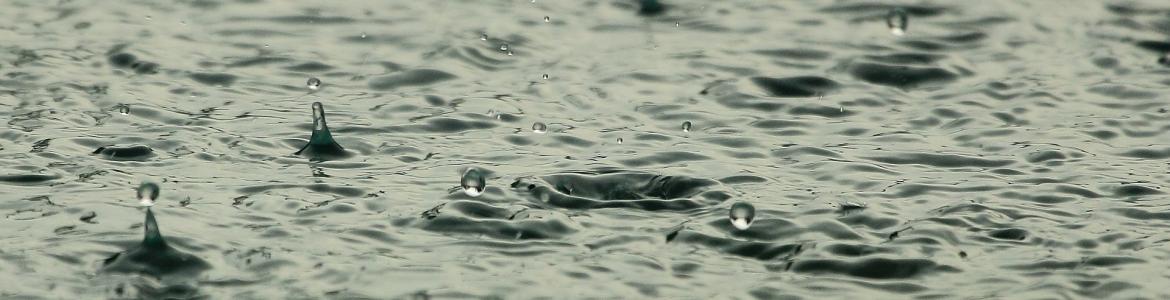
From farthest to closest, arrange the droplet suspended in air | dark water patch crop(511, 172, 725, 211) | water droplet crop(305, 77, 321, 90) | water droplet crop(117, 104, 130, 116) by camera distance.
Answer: the droplet suspended in air < water droplet crop(305, 77, 321, 90) < water droplet crop(117, 104, 130, 116) < dark water patch crop(511, 172, 725, 211)

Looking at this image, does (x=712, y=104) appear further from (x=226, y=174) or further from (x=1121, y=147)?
(x=226, y=174)

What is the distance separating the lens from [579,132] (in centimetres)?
793

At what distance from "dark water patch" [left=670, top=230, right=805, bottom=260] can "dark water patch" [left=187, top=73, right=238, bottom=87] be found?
11.0 ft

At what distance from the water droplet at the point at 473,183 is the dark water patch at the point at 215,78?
2.24 m

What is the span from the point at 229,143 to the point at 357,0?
3.26 metres

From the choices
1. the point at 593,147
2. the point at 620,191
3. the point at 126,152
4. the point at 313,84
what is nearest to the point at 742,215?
the point at 620,191

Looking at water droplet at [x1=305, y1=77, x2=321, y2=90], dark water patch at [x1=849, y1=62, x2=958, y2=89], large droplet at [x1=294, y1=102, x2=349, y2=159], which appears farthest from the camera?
dark water patch at [x1=849, y1=62, x2=958, y2=89]

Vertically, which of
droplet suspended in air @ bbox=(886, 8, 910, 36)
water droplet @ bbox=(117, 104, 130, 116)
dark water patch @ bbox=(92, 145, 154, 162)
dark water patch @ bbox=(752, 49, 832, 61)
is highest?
droplet suspended in air @ bbox=(886, 8, 910, 36)

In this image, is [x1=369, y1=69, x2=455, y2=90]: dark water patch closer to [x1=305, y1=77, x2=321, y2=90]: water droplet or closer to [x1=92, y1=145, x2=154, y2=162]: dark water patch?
[x1=305, y1=77, x2=321, y2=90]: water droplet

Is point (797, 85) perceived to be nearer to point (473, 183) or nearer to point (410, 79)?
point (410, 79)

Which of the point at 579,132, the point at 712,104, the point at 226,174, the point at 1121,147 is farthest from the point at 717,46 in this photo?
the point at 226,174

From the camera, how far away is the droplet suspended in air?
10038 mm

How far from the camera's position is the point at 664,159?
741 cm

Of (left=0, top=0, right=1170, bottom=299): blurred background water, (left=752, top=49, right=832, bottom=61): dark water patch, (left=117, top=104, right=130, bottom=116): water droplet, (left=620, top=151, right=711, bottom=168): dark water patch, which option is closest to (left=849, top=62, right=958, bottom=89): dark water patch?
(left=0, top=0, right=1170, bottom=299): blurred background water
